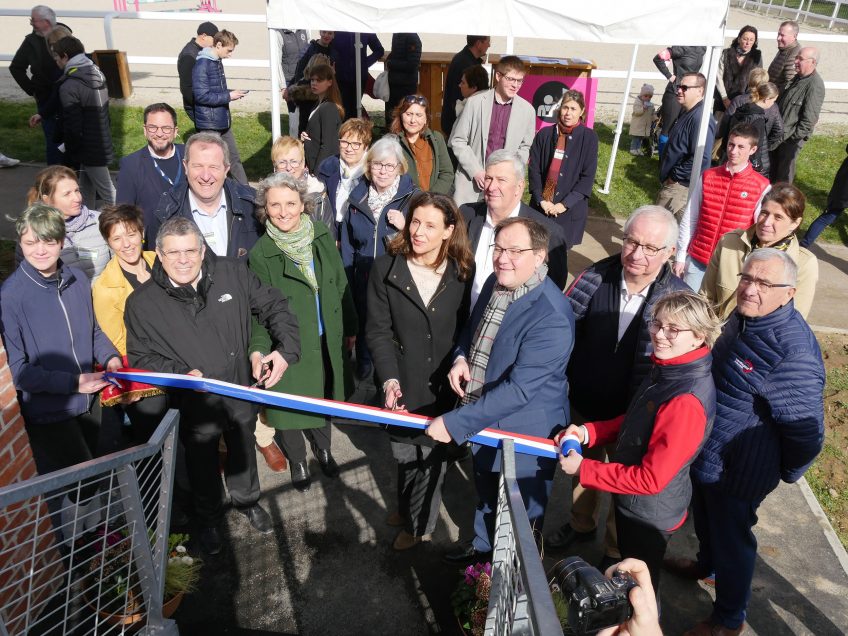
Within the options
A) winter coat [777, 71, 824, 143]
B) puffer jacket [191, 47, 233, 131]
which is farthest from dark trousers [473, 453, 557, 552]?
winter coat [777, 71, 824, 143]

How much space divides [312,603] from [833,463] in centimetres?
391

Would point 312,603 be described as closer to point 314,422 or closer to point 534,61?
point 314,422

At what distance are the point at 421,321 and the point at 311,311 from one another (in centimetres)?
83

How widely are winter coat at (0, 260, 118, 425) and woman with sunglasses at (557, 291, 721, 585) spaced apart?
A: 2.64m

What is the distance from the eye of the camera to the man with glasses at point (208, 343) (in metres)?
3.48

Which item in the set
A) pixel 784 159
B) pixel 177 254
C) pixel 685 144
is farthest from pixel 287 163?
pixel 784 159

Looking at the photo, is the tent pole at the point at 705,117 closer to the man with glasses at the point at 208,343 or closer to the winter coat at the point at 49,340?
the man with glasses at the point at 208,343

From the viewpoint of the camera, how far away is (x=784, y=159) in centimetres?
916

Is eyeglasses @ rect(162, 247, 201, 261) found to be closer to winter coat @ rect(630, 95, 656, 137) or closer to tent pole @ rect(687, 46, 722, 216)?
tent pole @ rect(687, 46, 722, 216)

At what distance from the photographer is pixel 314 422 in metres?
4.34

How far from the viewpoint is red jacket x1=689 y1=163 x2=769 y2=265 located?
5.26m

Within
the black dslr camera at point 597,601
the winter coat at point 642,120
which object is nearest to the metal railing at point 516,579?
the black dslr camera at point 597,601

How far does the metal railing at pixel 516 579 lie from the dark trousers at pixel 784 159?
27.5ft

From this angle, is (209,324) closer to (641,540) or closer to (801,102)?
(641,540)
